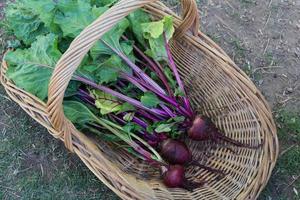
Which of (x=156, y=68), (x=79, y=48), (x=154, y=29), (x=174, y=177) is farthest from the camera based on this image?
(x=156, y=68)

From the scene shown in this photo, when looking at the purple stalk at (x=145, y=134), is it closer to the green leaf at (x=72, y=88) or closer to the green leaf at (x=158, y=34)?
the green leaf at (x=72, y=88)

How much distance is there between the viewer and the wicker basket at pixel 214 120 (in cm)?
182

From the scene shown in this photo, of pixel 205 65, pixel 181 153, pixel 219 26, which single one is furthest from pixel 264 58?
pixel 181 153

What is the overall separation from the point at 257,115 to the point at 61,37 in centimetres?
87

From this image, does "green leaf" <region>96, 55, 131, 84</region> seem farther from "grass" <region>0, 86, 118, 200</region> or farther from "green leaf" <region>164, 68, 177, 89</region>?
"grass" <region>0, 86, 118, 200</region>

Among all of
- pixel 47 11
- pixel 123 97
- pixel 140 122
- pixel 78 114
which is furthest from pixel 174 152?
pixel 47 11

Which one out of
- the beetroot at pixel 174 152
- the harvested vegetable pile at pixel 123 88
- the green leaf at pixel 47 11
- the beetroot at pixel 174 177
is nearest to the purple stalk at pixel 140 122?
the harvested vegetable pile at pixel 123 88

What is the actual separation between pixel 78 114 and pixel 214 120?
58 centimetres

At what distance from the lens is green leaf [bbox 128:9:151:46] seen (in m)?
→ 2.13

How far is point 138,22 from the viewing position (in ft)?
7.02

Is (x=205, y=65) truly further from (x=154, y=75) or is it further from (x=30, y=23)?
(x=30, y=23)

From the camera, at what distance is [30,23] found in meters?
2.17

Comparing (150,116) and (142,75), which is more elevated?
(142,75)

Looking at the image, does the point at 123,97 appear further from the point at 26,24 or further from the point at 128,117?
the point at 26,24
